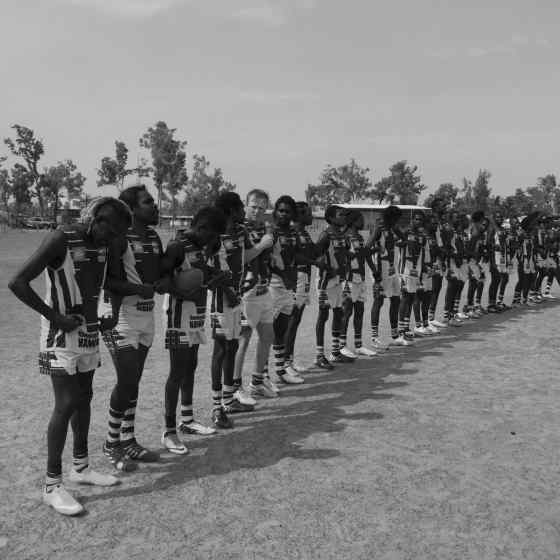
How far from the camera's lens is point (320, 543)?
3.30 meters

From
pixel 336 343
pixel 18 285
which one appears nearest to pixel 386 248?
pixel 336 343

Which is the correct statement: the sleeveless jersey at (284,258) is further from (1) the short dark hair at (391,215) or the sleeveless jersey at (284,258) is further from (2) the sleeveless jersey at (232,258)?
(1) the short dark hair at (391,215)

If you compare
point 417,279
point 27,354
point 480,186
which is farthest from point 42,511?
point 480,186

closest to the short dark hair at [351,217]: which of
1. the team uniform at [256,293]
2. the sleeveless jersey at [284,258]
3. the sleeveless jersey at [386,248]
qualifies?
the sleeveless jersey at [386,248]

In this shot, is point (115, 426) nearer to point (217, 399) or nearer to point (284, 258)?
point (217, 399)

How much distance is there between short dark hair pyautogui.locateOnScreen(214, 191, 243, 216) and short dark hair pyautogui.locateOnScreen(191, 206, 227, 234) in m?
0.47

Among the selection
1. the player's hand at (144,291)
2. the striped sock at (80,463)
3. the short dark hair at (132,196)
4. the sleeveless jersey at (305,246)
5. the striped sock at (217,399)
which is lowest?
the striped sock at (80,463)

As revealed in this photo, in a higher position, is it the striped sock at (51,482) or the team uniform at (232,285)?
the team uniform at (232,285)

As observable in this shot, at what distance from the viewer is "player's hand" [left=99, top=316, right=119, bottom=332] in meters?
4.21

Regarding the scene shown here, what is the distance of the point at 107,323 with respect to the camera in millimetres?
4242

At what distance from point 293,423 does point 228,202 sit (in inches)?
92.5

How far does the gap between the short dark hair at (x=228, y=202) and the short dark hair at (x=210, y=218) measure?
18.4 inches

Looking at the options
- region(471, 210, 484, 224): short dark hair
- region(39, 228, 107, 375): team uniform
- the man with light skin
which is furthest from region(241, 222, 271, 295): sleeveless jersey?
region(471, 210, 484, 224): short dark hair

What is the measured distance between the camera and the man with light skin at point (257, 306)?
600cm
